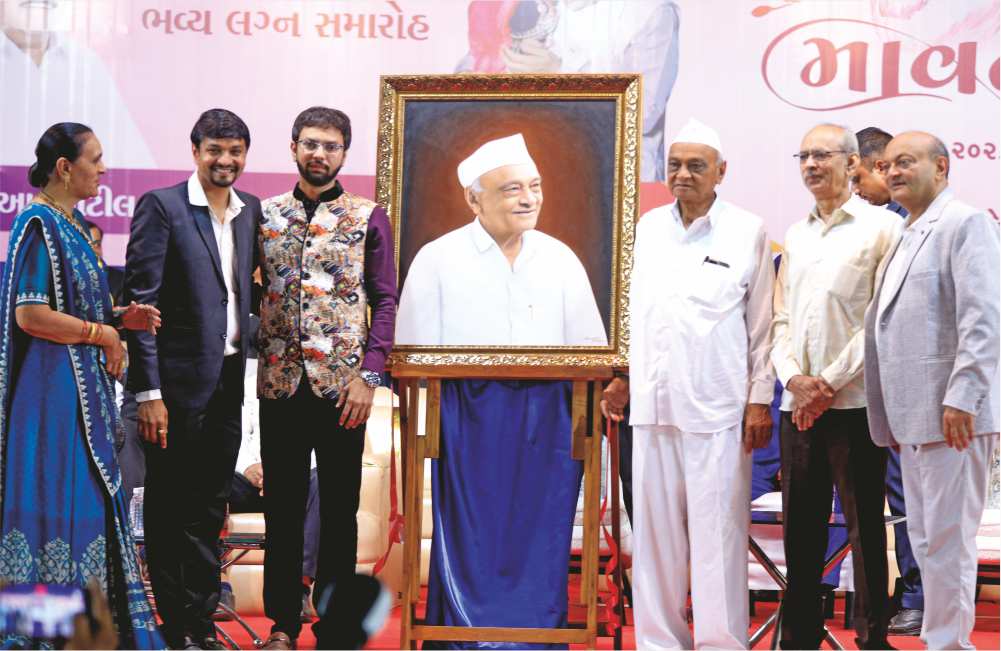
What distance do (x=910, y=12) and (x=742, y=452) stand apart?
3026 mm

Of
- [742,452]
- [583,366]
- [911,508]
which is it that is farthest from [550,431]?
[911,508]

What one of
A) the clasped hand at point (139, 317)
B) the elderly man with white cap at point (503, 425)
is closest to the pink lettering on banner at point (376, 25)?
the elderly man with white cap at point (503, 425)

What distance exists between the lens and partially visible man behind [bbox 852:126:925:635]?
4.98 m

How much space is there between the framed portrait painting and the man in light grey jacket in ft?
2.91

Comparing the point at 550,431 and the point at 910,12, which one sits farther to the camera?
the point at 910,12

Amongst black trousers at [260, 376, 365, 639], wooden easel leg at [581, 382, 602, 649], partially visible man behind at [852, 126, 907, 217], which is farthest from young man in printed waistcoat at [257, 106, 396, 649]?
partially visible man behind at [852, 126, 907, 217]

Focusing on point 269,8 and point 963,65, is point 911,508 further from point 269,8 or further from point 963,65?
point 269,8

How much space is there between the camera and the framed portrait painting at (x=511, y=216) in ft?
13.3

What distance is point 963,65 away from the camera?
592 centimetres

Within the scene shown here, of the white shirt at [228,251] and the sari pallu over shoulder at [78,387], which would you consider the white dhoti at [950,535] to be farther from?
the sari pallu over shoulder at [78,387]

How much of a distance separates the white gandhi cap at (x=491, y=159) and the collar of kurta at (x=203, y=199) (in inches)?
31.4

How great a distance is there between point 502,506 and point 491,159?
1234 millimetres

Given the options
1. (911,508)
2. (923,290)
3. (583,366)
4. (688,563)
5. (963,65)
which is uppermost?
(963,65)

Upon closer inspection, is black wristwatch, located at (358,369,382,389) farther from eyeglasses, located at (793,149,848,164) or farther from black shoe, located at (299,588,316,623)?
eyeglasses, located at (793,149,848,164)
